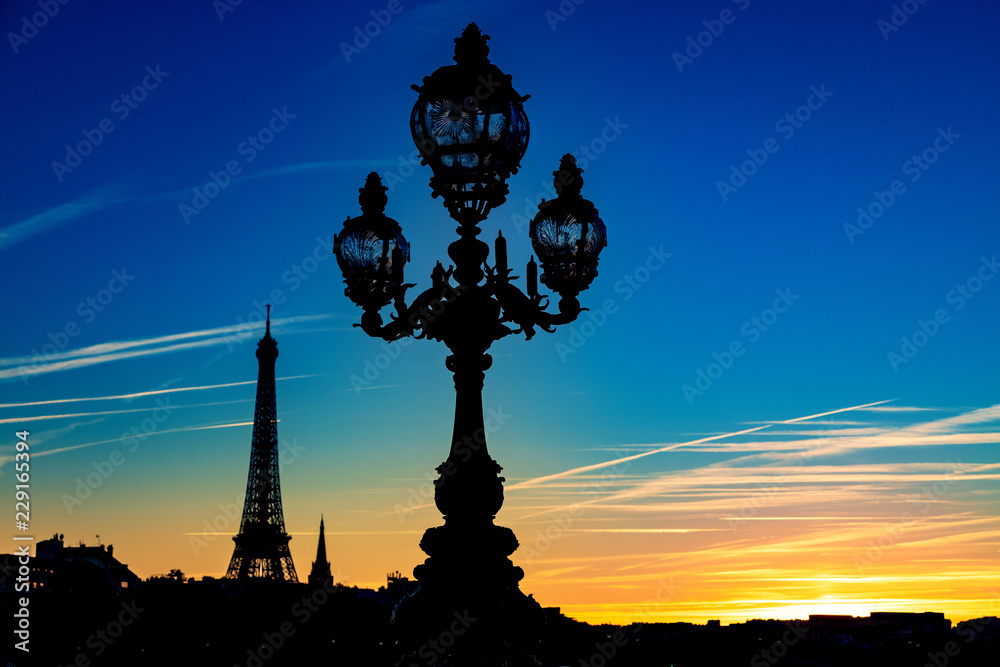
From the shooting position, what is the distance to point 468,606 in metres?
7.92

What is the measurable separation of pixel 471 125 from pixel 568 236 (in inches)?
48.5

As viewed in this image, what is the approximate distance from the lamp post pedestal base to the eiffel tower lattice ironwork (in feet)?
337

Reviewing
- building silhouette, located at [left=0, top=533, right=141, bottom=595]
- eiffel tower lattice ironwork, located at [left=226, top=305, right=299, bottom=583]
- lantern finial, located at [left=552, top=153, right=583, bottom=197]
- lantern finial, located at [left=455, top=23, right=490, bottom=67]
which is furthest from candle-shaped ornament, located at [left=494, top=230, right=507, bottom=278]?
eiffel tower lattice ironwork, located at [left=226, top=305, right=299, bottom=583]

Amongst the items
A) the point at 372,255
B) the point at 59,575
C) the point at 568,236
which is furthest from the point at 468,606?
the point at 59,575

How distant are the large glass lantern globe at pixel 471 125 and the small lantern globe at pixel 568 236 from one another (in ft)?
1.68

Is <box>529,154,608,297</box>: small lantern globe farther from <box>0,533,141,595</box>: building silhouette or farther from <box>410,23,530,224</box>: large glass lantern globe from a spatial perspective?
<box>0,533,141,595</box>: building silhouette

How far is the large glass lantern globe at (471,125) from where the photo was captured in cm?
854

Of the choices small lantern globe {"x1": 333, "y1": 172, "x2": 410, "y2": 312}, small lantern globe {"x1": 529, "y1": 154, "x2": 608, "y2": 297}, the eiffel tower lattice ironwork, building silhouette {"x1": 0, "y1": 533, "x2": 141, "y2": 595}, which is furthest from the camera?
the eiffel tower lattice ironwork

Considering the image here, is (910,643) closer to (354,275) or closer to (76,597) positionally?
(76,597)

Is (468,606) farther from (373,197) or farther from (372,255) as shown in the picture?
(373,197)

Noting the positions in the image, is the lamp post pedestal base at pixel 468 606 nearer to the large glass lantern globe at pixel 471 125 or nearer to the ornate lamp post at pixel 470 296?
the ornate lamp post at pixel 470 296

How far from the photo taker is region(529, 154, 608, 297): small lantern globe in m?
9.09

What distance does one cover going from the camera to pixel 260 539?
11119 centimetres

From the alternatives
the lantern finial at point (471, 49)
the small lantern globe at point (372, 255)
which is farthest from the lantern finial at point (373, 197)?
the lantern finial at point (471, 49)
